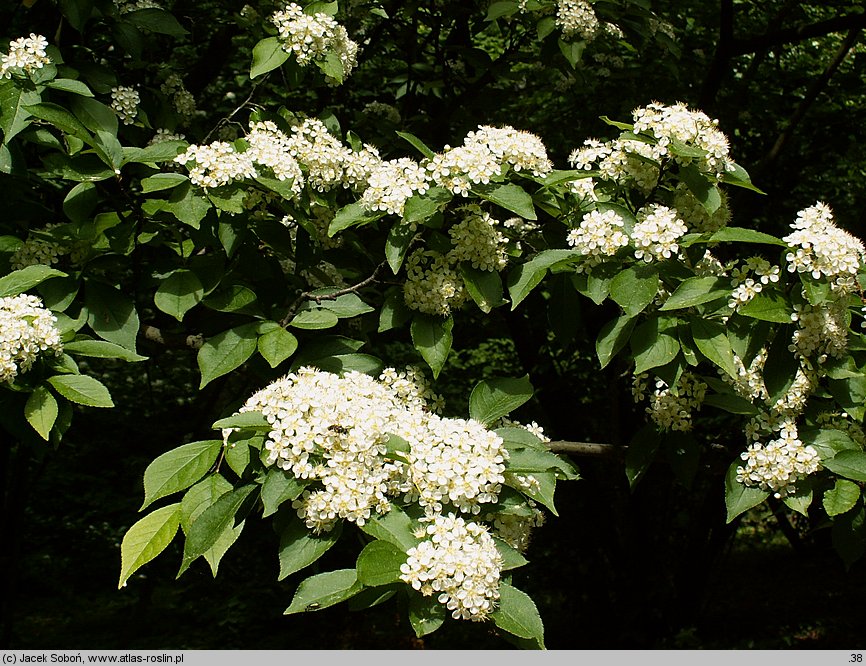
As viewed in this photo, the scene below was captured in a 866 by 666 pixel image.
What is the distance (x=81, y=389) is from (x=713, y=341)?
1.62 m

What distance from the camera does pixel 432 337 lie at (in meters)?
2.70

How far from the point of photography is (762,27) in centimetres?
600

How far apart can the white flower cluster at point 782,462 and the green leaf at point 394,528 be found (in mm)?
1115

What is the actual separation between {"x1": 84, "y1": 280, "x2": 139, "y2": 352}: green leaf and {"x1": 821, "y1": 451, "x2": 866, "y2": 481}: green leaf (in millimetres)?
2026

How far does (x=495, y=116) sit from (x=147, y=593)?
4339 mm

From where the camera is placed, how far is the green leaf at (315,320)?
2564mm

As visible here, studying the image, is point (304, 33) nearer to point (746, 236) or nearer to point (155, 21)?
point (155, 21)

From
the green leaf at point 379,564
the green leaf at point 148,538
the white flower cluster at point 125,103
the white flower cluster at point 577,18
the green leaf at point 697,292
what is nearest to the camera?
the green leaf at point 379,564

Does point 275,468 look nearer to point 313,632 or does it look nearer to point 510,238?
point 510,238

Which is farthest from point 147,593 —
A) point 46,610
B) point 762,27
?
point 762,27

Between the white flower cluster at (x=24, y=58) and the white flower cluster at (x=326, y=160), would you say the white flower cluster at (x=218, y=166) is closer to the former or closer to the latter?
the white flower cluster at (x=326, y=160)

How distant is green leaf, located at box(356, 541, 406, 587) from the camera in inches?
70.0

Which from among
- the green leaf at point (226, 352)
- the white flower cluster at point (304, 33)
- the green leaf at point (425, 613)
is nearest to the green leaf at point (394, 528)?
the green leaf at point (425, 613)

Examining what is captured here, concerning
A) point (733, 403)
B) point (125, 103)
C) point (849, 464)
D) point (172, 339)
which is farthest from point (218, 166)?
point (849, 464)
